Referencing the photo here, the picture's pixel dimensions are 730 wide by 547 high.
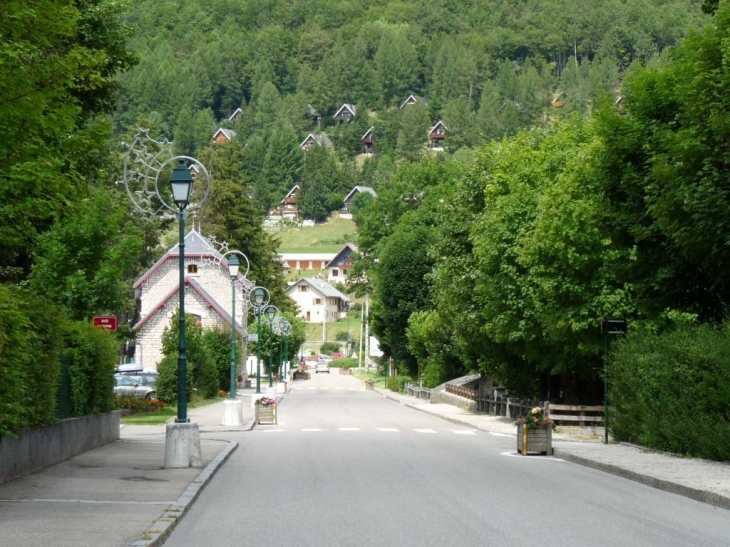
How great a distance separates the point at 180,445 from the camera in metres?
21.1

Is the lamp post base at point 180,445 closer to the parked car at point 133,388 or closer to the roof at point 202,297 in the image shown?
the parked car at point 133,388

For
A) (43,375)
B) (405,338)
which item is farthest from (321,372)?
(43,375)

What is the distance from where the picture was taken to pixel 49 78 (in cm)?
1667

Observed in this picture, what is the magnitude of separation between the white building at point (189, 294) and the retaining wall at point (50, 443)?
5090 centimetres

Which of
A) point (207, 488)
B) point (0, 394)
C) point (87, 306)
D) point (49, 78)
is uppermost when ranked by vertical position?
point (49, 78)

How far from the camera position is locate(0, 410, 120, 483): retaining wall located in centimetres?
1706

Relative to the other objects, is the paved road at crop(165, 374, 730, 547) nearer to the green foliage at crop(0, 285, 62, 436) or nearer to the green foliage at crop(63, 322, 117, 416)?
the green foliage at crop(0, 285, 62, 436)

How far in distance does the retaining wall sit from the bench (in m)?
14.4

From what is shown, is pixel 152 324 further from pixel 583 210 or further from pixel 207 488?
pixel 207 488

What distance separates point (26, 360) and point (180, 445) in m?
4.73

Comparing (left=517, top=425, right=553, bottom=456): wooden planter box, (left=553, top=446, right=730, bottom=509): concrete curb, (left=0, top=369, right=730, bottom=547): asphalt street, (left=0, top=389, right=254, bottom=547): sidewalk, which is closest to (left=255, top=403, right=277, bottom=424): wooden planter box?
(left=0, top=369, right=730, bottom=547): asphalt street

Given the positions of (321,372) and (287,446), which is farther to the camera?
(321,372)

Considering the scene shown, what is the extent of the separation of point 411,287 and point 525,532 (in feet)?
222

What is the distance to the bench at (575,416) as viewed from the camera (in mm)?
35719
